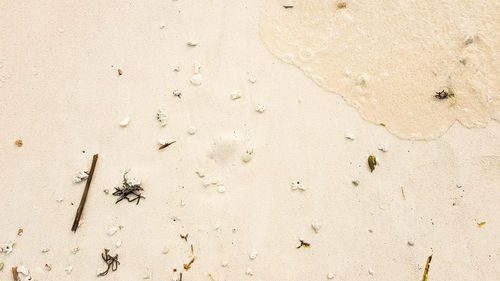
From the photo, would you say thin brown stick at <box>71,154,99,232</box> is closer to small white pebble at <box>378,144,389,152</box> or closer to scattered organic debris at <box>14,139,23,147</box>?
scattered organic debris at <box>14,139,23,147</box>

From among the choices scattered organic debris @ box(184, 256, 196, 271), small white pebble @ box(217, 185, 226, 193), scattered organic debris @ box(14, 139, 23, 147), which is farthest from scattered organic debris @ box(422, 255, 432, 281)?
scattered organic debris @ box(14, 139, 23, 147)

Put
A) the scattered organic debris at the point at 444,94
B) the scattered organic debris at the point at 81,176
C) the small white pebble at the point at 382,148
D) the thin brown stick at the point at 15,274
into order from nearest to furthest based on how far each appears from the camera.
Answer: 1. the thin brown stick at the point at 15,274
2. the scattered organic debris at the point at 81,176
3. the small white pebble at the point at 382,148
4. the scattered organic debris at the point at 444,94

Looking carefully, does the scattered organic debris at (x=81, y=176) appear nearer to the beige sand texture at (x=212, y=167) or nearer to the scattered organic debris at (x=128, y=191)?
the beige sand texture at (x=212, y=167)

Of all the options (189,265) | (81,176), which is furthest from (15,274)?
(189,265)

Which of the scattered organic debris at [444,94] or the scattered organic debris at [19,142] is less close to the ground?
the scattered organic debris at [444,94]

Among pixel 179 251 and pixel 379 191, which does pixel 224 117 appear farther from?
pixel 379 191

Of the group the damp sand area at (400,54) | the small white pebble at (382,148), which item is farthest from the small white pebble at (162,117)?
the small white pebble at (382,148)

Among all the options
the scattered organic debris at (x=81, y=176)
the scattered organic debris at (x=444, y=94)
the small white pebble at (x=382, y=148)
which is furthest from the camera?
the scattered organic debris at (x=444, y=94)
